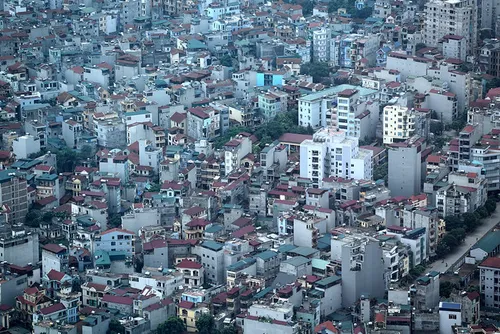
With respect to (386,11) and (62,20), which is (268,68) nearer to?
(386,11)

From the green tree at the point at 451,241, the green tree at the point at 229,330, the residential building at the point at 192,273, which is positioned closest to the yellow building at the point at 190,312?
the green tree at the point at 229,330

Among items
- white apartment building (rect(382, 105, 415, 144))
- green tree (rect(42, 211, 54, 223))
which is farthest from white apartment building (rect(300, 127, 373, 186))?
green tree (rect(42, 211, 54, 223))

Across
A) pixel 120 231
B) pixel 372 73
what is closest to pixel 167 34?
pixel 372 73

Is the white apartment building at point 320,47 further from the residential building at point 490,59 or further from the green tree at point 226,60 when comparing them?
the residential building at point 490,59

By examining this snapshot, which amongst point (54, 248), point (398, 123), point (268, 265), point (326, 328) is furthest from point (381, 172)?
point (54, 248)

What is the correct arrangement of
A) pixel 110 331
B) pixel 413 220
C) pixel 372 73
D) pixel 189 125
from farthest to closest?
pixel 372 73 < pixel 189 125 < pixel 413 220 < pixel 110 331

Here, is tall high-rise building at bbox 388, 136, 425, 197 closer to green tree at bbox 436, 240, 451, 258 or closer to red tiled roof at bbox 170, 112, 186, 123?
green tree at bbox 436, 240, 451, 258
